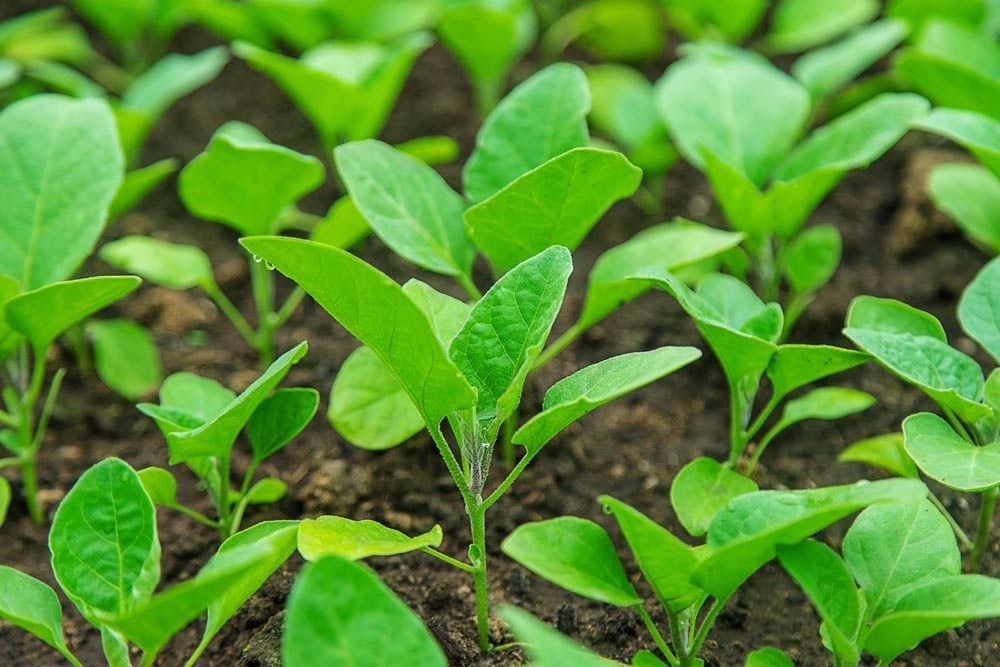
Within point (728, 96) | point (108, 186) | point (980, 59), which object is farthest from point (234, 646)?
point (980, 59)

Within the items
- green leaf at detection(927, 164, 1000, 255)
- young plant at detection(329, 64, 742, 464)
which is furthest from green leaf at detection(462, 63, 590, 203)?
green leaf at detection(927, 164, 1000, 255)

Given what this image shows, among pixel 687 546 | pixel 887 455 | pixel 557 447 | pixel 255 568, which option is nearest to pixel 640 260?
pixel 557 447

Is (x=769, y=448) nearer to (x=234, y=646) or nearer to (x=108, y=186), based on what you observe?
(x=234, y=646)

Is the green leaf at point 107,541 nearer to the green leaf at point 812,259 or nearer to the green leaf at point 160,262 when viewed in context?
the green leaf at point 160,262

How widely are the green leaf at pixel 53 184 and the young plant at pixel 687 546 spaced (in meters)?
0.75

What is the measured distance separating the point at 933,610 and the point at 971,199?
0.96m

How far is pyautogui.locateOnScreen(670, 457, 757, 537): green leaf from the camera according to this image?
1188 millimetres

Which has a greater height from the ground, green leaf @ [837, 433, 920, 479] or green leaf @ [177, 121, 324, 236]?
green leaf @ [177, 121, 324, 236]

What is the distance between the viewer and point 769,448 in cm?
154

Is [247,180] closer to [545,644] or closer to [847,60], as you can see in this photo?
[545,644]

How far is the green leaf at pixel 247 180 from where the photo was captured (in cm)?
144

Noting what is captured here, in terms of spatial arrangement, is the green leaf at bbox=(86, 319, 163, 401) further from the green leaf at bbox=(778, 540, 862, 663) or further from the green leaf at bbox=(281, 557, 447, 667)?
the green leaf at bbox=(778, 540, 862, 663)

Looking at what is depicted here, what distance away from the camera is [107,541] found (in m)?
1.05

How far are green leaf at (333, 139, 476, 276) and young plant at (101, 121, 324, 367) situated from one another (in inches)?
4.9
